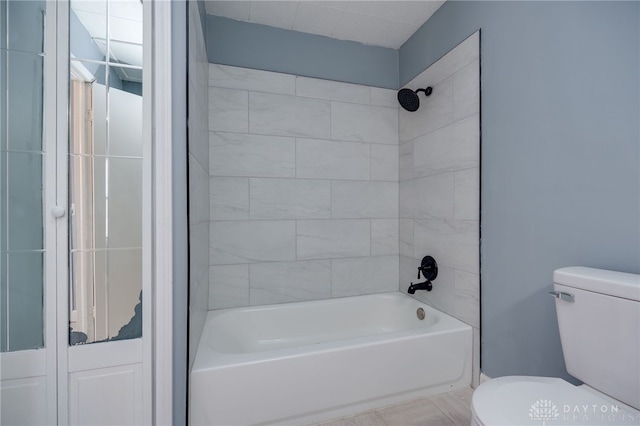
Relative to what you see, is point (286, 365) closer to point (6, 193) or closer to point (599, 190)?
point (6, 193)

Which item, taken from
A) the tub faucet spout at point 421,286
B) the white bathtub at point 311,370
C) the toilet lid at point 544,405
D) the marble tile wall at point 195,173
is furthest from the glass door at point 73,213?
the tub faucet spout at point 421,286

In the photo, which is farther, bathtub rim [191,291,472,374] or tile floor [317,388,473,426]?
tile floor [317,388,473,426]

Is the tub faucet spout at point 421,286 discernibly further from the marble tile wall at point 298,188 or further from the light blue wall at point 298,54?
the light blue wall at point 298,54

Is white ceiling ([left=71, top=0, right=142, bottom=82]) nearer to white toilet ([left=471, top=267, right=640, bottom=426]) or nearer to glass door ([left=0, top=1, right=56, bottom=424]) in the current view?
glass door ([left=0, top=1, right=56, bottom=424])

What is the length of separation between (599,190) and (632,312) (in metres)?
0.48

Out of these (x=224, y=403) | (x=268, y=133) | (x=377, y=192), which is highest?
(x=268, y=133)

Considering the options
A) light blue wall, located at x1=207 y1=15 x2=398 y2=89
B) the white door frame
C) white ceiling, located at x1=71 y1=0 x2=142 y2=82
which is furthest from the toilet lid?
light blue wall, located at x1=207 y1=15 x2=398 y2=89

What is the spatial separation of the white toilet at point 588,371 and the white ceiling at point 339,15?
1.89 metres

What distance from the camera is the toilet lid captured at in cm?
84

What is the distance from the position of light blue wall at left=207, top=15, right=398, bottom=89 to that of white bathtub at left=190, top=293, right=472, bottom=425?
1.81 metres

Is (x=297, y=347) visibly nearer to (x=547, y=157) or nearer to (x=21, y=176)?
(x=21, y=176)

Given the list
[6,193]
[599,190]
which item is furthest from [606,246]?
[6,193]

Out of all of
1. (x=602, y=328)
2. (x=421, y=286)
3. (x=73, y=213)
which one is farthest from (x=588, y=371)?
(x=73, y=213)

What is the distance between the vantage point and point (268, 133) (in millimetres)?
2090
